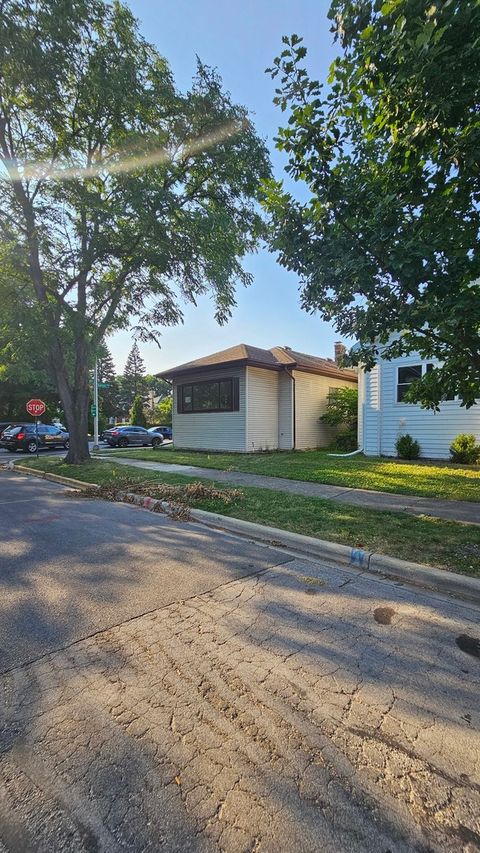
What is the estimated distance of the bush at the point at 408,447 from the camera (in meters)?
12.6

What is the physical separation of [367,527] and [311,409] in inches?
502

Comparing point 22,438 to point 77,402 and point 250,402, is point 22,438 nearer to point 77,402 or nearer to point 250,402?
point 77,402

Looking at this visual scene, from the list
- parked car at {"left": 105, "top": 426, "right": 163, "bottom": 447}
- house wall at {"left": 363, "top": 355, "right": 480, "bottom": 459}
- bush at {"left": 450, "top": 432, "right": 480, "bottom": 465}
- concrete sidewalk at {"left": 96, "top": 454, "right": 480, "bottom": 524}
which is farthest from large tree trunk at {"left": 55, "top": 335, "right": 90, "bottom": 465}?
parked car at {"left": 105, "top": 426, "right": 163, "bottom": 447}

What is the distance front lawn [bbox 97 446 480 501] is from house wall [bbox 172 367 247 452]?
266 cm

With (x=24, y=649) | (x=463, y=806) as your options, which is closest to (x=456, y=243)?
(x=463, y=806)

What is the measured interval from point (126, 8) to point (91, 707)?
15.7 m

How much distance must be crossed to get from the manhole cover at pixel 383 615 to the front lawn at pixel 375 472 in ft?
15.8

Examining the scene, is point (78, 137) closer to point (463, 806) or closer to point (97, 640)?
point (97, 640)

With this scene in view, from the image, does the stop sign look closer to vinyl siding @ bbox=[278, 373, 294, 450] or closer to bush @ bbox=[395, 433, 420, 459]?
vinyl siding @ bbox=[278, 373, 294, 450]

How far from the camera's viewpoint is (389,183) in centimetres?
405

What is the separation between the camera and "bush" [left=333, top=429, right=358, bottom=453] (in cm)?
1668

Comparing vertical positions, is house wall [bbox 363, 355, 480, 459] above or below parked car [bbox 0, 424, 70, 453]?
above

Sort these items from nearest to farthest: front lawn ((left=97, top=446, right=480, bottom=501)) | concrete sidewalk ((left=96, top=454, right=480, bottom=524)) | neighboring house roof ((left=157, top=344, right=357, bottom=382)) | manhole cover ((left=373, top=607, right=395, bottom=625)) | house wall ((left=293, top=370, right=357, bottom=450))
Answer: manhole cover ((left=373, top=607, right=395, bottom=625)) → concrete sidewalk ((left=96, top=454, right=480, bottom=524)) → front lawn ((left=97, top=446, right=480, bottom=501)) → neighboring house roof ((left=157, top=344, right=357, bottom=382)) → house wall ((left=293, top=370, right=357, bottom=450))

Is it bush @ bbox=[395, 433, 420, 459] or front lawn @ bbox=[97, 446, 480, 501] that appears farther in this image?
bush @ bbox=[395, 433, 420, 459]
